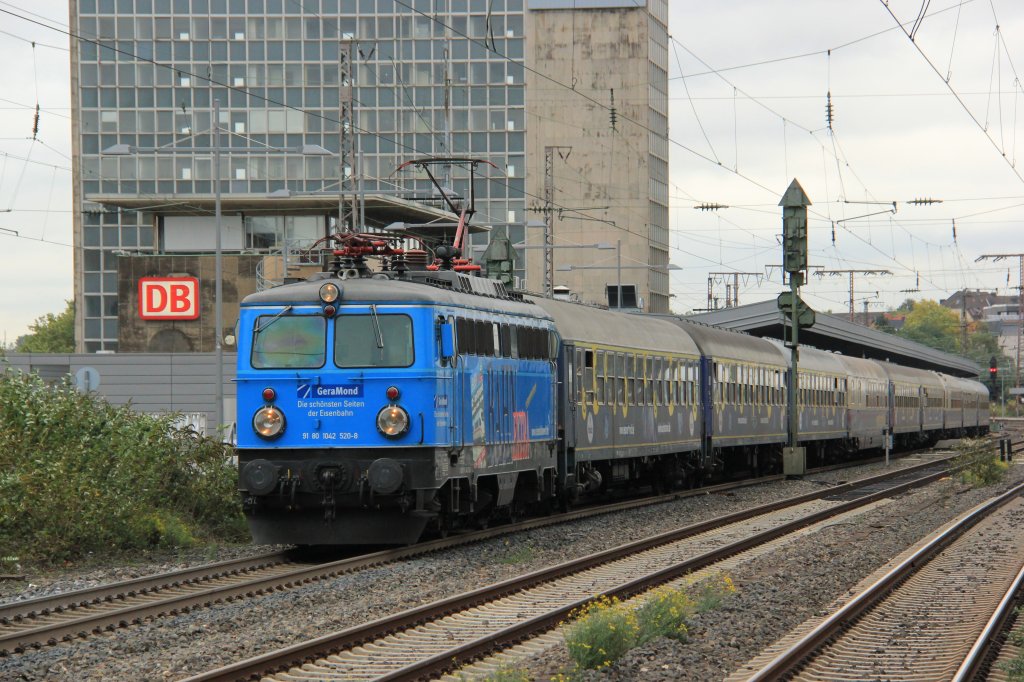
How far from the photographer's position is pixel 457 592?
1427 centimetres

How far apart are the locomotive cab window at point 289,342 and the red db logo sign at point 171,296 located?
46983mm

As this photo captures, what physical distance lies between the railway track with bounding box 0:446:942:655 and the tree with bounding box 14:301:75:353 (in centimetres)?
12078

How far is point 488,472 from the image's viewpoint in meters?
18.6

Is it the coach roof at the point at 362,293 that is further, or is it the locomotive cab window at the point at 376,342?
the coach roof at the point at 362,293

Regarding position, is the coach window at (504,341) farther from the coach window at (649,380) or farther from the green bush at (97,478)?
the coach window at (649,380)

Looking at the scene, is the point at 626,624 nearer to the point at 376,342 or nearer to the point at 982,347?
the point at 376,342

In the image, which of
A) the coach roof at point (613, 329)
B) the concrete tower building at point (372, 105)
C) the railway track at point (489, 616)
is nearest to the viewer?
the railway track at point (489, 616)

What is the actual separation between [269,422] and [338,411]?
32.6 inches

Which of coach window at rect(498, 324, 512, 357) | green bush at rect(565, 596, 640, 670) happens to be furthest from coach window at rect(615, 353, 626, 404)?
green bush at rect(565, 596, 640, 670)

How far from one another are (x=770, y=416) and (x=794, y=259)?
412 cm

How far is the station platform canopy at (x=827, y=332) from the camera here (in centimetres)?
5969

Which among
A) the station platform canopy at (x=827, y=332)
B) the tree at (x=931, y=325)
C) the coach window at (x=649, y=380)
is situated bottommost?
the coach window at (x=649, y=380)

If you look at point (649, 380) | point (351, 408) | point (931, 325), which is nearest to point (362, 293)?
point (351, 408)

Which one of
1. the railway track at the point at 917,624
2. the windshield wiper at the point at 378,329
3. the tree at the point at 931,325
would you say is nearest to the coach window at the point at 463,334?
the windshield wiper at the point at 378,329
